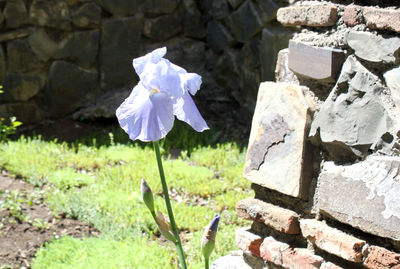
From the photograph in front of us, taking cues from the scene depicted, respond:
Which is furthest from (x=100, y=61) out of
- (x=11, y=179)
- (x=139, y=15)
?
(x=11, y=179)

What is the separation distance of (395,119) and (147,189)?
2.32 feet

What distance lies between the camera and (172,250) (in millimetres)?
2852

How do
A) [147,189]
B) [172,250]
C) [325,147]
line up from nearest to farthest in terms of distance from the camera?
[147,189], [325,147], [172,250]

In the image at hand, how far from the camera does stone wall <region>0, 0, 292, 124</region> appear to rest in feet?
15.3

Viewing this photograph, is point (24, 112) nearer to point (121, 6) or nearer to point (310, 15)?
point (121, 6)

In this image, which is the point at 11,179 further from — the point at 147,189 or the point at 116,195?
the point at 147,189

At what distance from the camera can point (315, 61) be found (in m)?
1.75

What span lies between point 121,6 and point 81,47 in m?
0.55

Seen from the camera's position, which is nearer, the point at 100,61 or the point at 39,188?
the point at 39,188

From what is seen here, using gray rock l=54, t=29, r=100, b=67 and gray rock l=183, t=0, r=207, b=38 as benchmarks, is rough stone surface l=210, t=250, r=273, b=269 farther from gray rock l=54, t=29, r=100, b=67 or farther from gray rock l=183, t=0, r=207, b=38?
gray rock l=183, t=0, r=207, b=38

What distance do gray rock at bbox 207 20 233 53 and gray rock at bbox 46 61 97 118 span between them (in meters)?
1.25

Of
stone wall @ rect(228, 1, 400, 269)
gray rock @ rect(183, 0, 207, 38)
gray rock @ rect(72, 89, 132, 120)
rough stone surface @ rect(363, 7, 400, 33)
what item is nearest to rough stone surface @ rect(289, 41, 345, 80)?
stone wall @ rect(228, 1, 400, 269)

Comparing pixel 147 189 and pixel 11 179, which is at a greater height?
pixel 147 189

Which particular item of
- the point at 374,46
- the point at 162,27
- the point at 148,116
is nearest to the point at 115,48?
the point at 162,27
